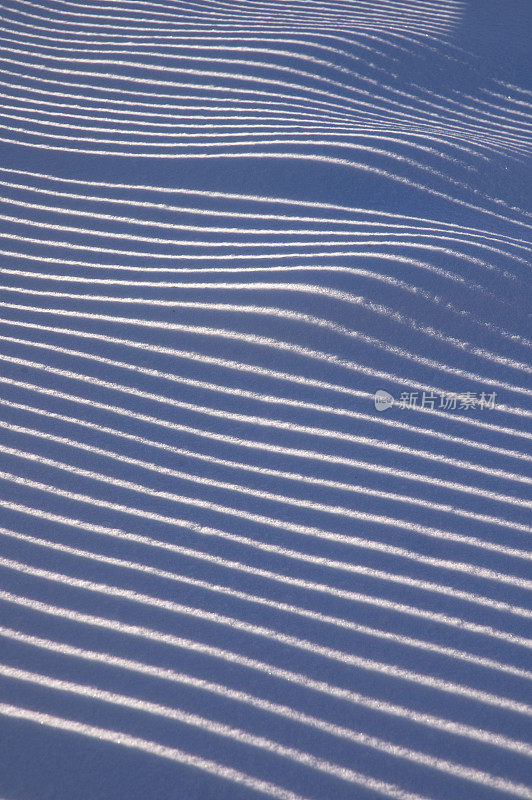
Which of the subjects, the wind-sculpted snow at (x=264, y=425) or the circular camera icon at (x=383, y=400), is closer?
the wind-sculpted snow at (x=264, y=425)

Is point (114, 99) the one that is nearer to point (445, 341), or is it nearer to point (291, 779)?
point (445, 341)

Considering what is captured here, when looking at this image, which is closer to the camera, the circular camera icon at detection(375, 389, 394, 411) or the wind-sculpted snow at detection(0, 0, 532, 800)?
the wind-sculpted snow at detection(0, 0, 532, 800)

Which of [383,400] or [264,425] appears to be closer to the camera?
[264,425]

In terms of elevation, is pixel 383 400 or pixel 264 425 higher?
pixel 383 400
